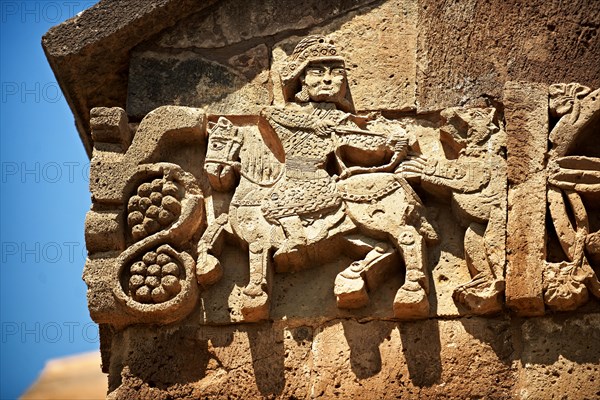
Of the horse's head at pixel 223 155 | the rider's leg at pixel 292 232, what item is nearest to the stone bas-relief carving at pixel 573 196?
the rider's leg at pixel 292 232

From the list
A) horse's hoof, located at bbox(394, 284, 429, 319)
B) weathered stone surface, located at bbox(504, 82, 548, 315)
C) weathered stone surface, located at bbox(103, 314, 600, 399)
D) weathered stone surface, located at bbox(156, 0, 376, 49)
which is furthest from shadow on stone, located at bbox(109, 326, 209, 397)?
weathered stone surface, located at bbox(156, 0, 376, 49)

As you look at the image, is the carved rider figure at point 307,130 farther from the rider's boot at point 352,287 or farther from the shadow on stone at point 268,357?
A: the shadow on stone at point 268,357

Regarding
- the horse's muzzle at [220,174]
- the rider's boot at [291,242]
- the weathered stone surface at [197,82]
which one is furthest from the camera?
the weathered stone surface at [197,82]

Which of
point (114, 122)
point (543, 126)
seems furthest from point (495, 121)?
point (114, 122)

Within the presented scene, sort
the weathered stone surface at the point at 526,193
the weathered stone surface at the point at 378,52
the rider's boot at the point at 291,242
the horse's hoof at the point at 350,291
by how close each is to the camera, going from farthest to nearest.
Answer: the weathered stone surface at the point at 378,52 → the rider's boot at the point at 291,242 → the horse's hoof at the point at 350,291 → the weathered stone surface at the point at 526,193

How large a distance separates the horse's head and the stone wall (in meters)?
0.01

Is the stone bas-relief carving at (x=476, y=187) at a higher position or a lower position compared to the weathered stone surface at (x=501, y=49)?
lower

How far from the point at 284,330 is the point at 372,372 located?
0.46 metres

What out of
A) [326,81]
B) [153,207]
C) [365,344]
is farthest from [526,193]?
[153,207]

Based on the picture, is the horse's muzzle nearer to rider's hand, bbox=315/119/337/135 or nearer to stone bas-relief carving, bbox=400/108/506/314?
rider's hand, bbox=315/119/337/135

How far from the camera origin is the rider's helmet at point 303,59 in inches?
254

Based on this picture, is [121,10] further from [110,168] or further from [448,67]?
[448,67]

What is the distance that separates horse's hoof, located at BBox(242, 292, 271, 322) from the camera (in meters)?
5.93

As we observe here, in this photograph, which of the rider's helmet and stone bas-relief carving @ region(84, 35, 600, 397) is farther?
the rider's helmet
